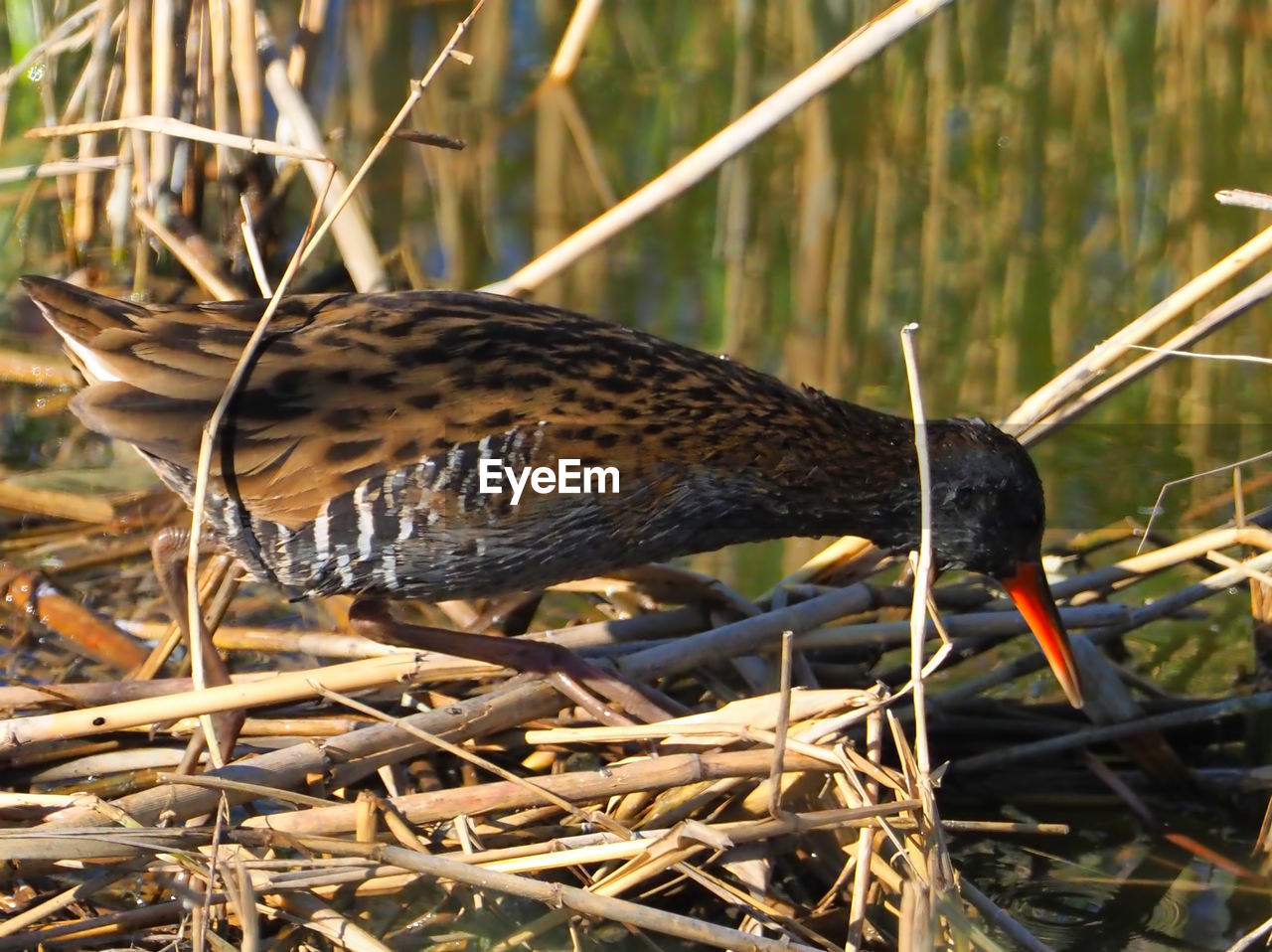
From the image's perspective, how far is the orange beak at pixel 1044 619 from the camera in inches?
120

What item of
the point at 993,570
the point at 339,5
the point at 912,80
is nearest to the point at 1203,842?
the point at 993,570

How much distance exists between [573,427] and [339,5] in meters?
4.20

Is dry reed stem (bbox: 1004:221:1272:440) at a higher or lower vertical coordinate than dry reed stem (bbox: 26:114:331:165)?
lower

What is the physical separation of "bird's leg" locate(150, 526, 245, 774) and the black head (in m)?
1.37

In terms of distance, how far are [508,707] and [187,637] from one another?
0.79 metres

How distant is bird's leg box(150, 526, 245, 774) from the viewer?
2896 mm

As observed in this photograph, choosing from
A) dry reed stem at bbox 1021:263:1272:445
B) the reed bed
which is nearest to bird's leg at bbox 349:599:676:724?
the reed bed

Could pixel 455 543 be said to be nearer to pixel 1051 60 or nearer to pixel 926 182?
pixel 926 182

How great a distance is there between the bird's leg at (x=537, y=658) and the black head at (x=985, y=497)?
A: 660 mm

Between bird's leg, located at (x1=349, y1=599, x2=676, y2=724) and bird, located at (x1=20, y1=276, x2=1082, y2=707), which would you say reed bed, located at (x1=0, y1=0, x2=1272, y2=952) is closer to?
bird's leg, located at (x1=349, y1=599, x2=676, y2=724)

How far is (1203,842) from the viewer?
313 cm

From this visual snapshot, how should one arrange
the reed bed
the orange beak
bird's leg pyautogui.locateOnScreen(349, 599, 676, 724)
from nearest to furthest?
the reed bed
bird's leg pyautogui.locateOnScreen(349, 599, 676, 724)
the orange beak

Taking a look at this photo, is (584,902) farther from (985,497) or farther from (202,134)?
(202,134)

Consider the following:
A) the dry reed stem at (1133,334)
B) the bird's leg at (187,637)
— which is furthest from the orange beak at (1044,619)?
the bird's leg at (187,637)
